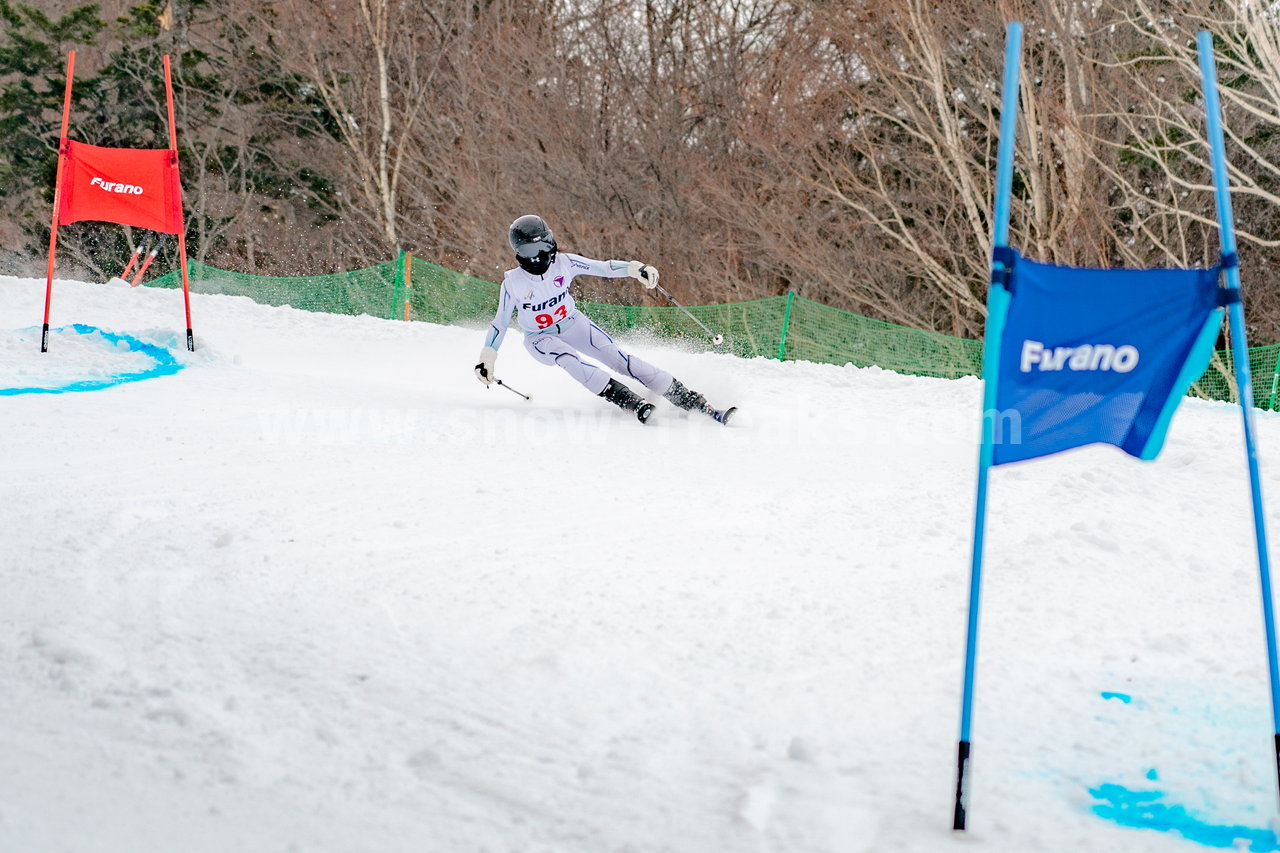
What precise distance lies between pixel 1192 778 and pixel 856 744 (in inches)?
34.7

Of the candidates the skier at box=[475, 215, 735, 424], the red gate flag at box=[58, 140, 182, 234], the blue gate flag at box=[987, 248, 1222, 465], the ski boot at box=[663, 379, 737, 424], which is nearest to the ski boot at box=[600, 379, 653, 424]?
the skier at box=[475, 215, 735, 424]

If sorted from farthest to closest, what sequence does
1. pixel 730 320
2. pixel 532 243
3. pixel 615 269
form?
pixel 730 320
pixel 615 269
pixel 532 243

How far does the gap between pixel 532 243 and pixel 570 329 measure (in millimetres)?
742

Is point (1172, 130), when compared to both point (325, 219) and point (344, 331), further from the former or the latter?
point (325, 219)

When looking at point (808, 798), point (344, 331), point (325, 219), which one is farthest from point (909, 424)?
point (325, 219)

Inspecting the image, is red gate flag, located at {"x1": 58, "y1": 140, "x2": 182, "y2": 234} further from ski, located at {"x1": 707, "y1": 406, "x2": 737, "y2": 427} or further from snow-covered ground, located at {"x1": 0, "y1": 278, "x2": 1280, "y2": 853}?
ski, located at {"x1": 707, "y1": 406, "x2": 737, "y2": 427}

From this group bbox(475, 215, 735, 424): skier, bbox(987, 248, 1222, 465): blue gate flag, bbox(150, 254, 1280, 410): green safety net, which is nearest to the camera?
bbox(987, 248, 1222, 465): blue gate flag

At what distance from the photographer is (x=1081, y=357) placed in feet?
8.53

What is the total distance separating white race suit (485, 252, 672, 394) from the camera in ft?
25.9

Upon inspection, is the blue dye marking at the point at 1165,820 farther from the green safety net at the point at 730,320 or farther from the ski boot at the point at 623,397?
the green safety net at the point at 730,320

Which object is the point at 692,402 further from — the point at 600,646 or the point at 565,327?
the point at 600,646

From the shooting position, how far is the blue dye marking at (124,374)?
7.61m

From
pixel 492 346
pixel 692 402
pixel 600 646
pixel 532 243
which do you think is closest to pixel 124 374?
pixel 492 346

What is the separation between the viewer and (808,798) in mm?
2580
